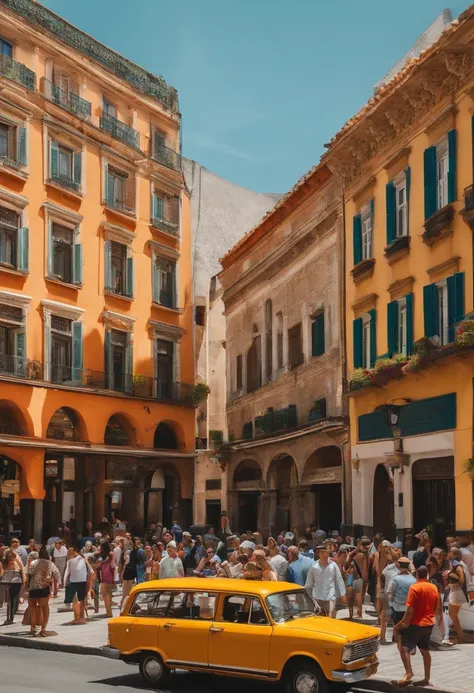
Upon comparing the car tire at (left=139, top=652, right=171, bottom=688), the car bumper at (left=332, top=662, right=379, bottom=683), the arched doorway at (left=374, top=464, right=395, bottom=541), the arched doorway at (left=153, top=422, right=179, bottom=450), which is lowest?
the car tire at (left=139, top=652, right=171, bottom=688)

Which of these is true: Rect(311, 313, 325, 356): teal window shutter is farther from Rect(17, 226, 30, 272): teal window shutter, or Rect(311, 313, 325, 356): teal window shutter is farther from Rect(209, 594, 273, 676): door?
Rect(209, 594, 273, 676): door

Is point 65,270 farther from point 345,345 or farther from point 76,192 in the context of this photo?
point 345,345

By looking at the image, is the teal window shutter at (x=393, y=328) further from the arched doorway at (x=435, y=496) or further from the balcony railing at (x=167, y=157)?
the balcony railing at (x=167, y=157)

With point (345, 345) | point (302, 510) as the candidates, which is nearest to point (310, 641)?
point (345, 345)

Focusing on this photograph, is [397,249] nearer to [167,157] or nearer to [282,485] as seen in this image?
[282,485]

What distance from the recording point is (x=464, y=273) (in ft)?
81.1

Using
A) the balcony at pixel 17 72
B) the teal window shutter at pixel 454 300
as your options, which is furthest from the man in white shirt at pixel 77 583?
the balcony at pixel 17 72

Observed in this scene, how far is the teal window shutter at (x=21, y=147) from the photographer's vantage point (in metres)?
37.9

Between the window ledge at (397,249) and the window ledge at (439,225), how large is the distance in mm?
1202

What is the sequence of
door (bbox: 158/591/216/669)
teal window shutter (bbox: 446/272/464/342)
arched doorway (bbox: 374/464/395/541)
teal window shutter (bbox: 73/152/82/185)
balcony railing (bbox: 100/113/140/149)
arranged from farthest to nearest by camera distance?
balcony railing (bbox: 100/113/140/149) < teal window shutter (bbox: 73/152/82/185) < arched doorway (bbox: 374/464/395/541) < teal window shutter (bbox: 446/272/464/342) < door (bbox: 158/591/216/669)

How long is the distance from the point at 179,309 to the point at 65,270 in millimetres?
6846

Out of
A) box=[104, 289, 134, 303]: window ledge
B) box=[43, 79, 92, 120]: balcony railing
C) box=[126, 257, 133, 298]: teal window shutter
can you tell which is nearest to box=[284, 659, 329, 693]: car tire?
box=[104, 289, 134, 303]: window ledge

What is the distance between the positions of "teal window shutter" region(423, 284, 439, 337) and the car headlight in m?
13.7

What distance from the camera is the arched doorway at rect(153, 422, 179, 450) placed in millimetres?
44562
